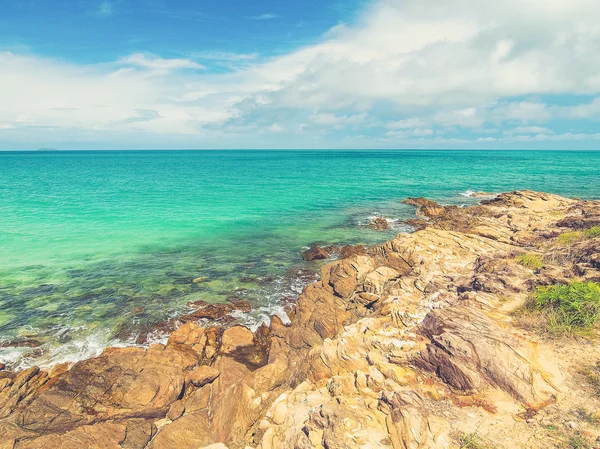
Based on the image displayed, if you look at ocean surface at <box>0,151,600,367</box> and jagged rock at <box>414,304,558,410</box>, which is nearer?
jagged rock at <box>414,304,558,410</box>

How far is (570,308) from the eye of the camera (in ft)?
37.0

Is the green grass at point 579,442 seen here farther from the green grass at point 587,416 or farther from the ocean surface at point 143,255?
the ocean surface at point 143,255

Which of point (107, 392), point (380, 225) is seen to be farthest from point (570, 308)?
point (380, 225)

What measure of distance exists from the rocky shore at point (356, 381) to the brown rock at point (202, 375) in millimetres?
57

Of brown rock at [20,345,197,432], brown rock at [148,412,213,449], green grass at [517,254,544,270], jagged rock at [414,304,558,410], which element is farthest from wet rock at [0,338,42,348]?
green grass at [517,254,544,270]

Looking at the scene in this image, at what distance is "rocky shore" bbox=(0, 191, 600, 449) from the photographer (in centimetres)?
821

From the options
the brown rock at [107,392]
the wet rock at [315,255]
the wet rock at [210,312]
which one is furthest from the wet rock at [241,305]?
the wet rock at [315,255]

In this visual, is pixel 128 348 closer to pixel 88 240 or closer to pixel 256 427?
pixel 256 427

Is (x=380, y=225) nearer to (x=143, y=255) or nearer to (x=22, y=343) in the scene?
(x=143, y=255)

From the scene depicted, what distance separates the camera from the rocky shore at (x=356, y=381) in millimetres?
8211

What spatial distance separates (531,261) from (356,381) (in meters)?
12.1

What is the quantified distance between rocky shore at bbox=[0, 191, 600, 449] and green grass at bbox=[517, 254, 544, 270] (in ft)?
0.78

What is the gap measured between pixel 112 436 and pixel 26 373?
623cm

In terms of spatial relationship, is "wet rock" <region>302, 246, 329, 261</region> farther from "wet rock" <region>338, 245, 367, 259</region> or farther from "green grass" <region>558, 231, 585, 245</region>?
"green grass" <region>558, 231, 585, 245</region>
